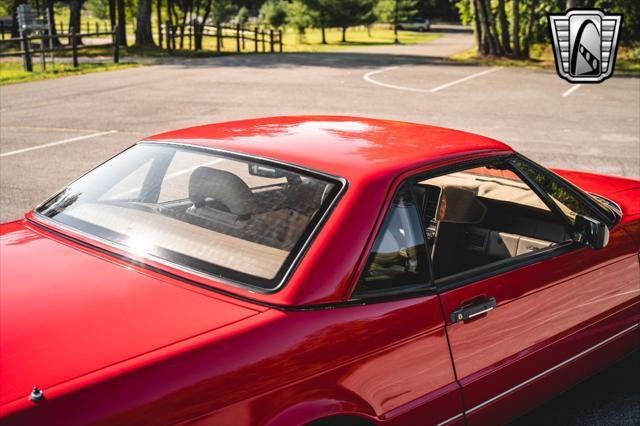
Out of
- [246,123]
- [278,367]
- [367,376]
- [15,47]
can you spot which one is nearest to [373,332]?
[367,376]

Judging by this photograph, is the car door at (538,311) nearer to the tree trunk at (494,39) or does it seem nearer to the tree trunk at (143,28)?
the tree trunk at (494,39)

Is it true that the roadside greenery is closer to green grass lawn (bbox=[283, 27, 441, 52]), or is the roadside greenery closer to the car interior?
green grass lawn (bbox=[283, 27, 441, 52])

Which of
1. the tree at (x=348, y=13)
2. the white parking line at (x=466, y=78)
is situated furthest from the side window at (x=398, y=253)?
the tree at (x=348, y=13)

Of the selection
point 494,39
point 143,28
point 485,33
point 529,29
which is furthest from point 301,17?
point 485,33

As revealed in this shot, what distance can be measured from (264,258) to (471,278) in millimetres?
833

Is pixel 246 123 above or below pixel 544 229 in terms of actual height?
above

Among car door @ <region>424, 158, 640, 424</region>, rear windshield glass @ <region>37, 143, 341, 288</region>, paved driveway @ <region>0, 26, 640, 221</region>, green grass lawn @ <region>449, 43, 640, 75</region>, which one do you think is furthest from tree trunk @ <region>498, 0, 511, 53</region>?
rear windshield glass @ <region>37, 143, 341, 288</region>

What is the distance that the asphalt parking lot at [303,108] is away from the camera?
33.8 ft

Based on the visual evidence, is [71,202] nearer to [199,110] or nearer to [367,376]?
[367,376]

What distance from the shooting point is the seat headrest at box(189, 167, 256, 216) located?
121 inches

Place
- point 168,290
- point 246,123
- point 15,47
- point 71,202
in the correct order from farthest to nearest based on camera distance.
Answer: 1. point 15,47
2. point 246,123
3. point 71,202
4. point 168,290

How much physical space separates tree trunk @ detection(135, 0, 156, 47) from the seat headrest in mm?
33218

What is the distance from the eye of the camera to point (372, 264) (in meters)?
2.76

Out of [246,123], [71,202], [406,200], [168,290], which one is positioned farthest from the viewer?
[246,123]
